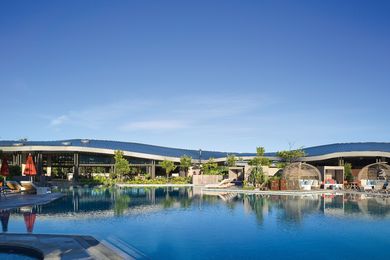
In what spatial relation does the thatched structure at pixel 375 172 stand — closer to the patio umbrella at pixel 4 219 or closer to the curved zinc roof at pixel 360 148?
the curved zinc roof at pixel 360 148

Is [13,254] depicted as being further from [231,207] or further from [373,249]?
[231,207]

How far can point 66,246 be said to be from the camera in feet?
37.6

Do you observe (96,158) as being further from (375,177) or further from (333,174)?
(375,177)

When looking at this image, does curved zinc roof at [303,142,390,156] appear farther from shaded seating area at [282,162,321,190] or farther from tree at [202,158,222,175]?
shaded seating area at [282,162,321,190]

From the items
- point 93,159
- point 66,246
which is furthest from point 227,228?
point 93,159

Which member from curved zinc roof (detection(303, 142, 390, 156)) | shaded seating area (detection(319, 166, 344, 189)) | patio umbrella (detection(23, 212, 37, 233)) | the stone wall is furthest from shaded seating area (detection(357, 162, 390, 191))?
patio umbrella (detection(23, 212, 37, 233))

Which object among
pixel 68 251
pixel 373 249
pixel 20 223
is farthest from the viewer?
pixel 20 223

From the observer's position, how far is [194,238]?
46.9ft

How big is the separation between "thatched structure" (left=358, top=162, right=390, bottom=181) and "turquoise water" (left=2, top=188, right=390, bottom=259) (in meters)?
20.2

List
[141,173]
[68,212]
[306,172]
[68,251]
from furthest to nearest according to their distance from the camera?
[141,173], [306,172], [68,212], [68,251]

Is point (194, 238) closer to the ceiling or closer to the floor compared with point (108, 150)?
closer to the floor

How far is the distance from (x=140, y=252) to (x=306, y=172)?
3402 cm

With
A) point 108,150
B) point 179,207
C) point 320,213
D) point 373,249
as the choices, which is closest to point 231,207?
point 179,207

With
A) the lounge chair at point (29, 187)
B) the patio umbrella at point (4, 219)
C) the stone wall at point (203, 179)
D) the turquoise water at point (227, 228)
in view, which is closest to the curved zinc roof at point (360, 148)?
the stone wall at point (203, 179)
